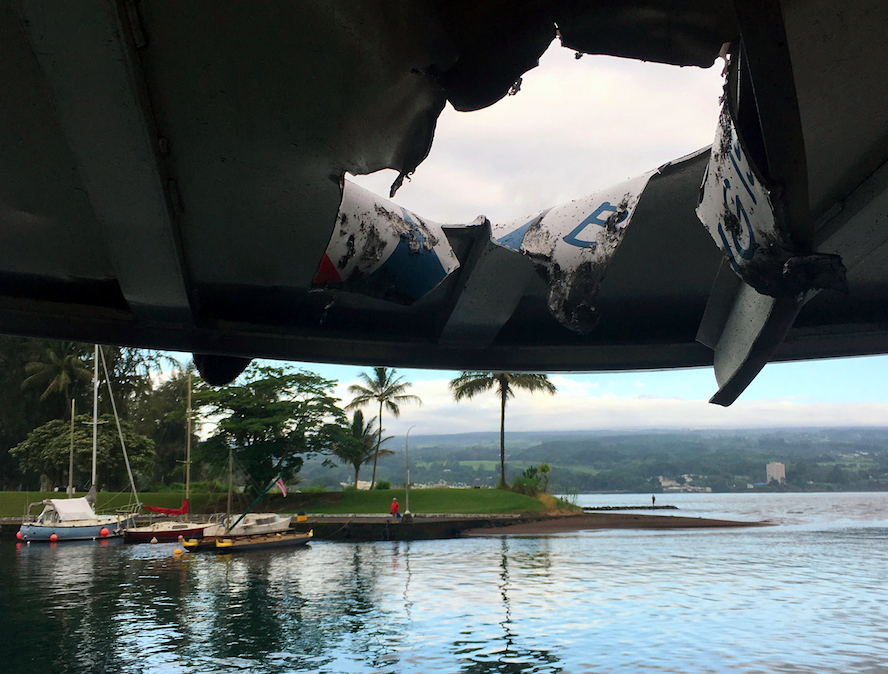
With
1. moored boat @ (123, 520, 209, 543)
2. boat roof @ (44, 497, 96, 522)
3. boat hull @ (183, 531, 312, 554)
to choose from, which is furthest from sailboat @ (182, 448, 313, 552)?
boat roof @ (44, 497, 96, 522)

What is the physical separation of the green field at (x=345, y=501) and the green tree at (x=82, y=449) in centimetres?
302

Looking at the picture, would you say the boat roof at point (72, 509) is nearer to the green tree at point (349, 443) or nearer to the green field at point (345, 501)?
the green field at point (345, 501)

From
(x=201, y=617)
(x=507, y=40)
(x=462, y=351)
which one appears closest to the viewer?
(x=507, y=40)

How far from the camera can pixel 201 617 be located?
2314 centimetres

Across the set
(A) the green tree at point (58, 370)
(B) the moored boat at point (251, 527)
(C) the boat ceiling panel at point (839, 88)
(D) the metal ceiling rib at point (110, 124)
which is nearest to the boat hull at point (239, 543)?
(B) the moored boat at point (251, 527)

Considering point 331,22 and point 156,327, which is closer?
point 331,22

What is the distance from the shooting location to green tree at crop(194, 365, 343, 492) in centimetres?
5900

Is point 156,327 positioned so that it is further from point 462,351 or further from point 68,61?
point 68,61

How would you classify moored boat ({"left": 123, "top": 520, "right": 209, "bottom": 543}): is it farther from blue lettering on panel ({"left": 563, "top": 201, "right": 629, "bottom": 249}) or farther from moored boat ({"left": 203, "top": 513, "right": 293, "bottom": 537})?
blue lettering on panel ({"left": 563, "top": 201, "right": 629, "bottom": 249})

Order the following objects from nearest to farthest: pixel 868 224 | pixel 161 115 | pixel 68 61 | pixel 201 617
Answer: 1. pixel 68 61
2. pixel 161 115
3. pixel 868 224
4. pixel 201 617

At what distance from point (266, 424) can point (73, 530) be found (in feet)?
51.9

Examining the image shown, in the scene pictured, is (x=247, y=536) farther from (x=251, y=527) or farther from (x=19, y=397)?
(x=19, y=397)

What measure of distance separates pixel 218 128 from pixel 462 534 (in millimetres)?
49797

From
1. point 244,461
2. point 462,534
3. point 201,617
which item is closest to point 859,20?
point 201,617
